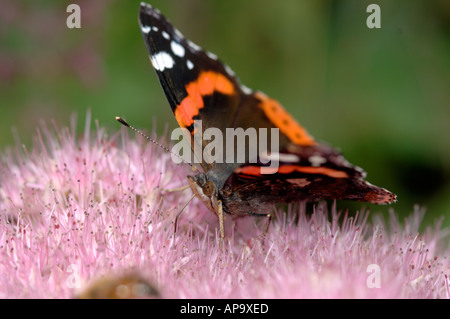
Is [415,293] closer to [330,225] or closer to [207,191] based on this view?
[330,225]

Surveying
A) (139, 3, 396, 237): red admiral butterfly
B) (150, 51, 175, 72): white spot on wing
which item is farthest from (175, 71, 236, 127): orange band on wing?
(150, 51, 175, 72): white spot on wing

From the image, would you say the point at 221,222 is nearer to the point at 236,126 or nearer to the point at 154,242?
the point at 154,242

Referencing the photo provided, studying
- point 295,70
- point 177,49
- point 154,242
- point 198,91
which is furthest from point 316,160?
point 295,70

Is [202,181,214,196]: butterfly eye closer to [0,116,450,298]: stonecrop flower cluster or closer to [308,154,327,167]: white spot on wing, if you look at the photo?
[0,116,450,298]: stonecrop flower cluster

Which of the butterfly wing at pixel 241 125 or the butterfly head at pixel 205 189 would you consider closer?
the butterfly wing at pixel 241 125

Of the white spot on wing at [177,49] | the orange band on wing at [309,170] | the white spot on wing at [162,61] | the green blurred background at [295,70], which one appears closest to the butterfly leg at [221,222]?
the orange band on wing at [309,170]

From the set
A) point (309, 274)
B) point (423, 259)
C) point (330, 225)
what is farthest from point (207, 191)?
point (423, 259)

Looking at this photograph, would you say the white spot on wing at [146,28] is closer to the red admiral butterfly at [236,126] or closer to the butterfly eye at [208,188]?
the red admiral butterfly at [236,126]
